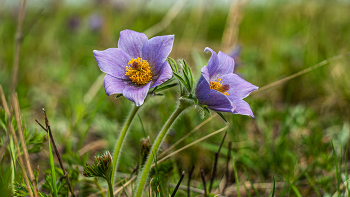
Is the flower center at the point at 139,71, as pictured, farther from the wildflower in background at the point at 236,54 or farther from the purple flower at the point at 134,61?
the wildflower in background at the point at 236,54

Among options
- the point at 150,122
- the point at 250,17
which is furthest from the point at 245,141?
the point at 250,17

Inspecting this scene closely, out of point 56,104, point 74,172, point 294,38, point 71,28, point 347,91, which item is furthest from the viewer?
point 71,28

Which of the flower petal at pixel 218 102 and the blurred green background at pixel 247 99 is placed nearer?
the flower petal at pixel 218 102

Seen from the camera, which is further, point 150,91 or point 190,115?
point 190,115

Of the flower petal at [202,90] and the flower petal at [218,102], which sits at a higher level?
the flower petal at [202,90]

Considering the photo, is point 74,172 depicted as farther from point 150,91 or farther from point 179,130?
point 179,130

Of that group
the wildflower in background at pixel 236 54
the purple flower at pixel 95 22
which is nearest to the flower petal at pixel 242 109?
the wildflower in background at pixel 236 54
